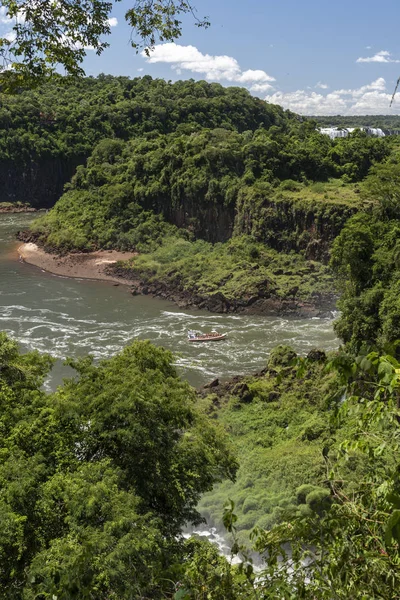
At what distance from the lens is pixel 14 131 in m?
71.6

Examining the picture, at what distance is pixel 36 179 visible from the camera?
241 feet

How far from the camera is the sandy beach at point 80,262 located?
44375mm

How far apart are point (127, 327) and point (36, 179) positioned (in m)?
47.5

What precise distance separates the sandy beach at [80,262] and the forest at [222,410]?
3.55 feet

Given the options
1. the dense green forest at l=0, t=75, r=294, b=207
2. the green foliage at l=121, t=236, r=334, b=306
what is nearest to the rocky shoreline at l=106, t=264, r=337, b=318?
the green foliage at l=121, t=236, r=334, b=306

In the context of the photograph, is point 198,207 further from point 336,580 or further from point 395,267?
point 336,580

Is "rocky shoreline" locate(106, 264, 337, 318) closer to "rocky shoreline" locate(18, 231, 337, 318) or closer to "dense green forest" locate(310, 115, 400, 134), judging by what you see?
"rocky shoreline" locate(18, 231, 337, 318)

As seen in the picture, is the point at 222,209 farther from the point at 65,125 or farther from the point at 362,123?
the point at 362,123

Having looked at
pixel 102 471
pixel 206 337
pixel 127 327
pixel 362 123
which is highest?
pixel 362 123

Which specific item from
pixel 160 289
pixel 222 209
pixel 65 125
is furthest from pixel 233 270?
pixel 65 125

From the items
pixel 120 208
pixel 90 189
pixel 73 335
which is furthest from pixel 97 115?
pixel 73 335

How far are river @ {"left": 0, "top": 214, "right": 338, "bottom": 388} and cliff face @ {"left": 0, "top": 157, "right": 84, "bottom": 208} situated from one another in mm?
33819

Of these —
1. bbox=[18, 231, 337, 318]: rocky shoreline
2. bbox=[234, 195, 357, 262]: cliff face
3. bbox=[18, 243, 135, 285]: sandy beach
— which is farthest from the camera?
bbox=[18, 243, 135, 285]: sandy beach

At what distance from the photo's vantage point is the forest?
12.0ft
